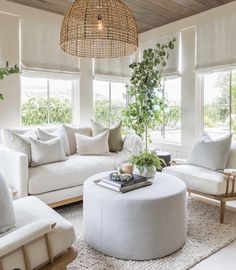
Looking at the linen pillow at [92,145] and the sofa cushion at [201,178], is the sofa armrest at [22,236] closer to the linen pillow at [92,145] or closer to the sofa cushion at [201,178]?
the sofa cushion at [201,178]

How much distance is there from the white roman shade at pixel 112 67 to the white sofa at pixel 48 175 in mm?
1912

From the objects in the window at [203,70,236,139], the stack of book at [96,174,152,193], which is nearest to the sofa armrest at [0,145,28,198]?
the stack of book at [96,174,152,193]

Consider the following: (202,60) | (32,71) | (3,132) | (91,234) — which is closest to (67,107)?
(32,71)

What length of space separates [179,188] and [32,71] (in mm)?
2798

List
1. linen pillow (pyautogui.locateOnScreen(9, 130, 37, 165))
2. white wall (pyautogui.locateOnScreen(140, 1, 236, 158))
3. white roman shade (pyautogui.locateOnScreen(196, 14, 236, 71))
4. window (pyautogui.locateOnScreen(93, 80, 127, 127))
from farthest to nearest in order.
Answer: window (pyautogui.locateOnScreen(93, 80, 127, 127)) < white wall (pyautogui.locateOnScreen(140, 1, 236, 158)) < white roman shade (pyautogui.locateOnScreen(196, 14, 236, 71)) < linen pillow (pyautogui.locateOnScreen(9, 130, 37, 165))

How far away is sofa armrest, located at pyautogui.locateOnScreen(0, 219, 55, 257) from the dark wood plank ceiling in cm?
301

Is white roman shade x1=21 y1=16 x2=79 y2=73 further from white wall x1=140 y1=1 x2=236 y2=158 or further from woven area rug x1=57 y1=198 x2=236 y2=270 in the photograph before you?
woven area rug x1=57 y1=198 x2=236 y2=270

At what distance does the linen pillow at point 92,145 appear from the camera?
12.2 ft

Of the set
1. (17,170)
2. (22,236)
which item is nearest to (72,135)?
(17,170)

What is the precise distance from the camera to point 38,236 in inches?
54.6

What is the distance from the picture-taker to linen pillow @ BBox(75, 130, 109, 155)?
12.2 ft

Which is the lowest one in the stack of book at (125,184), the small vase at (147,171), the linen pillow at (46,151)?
the stack of book at (125,184)

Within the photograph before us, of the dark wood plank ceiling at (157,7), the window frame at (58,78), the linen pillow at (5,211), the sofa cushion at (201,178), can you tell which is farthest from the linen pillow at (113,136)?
the linen pillow at (5,211)

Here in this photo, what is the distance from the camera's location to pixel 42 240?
1.47m
